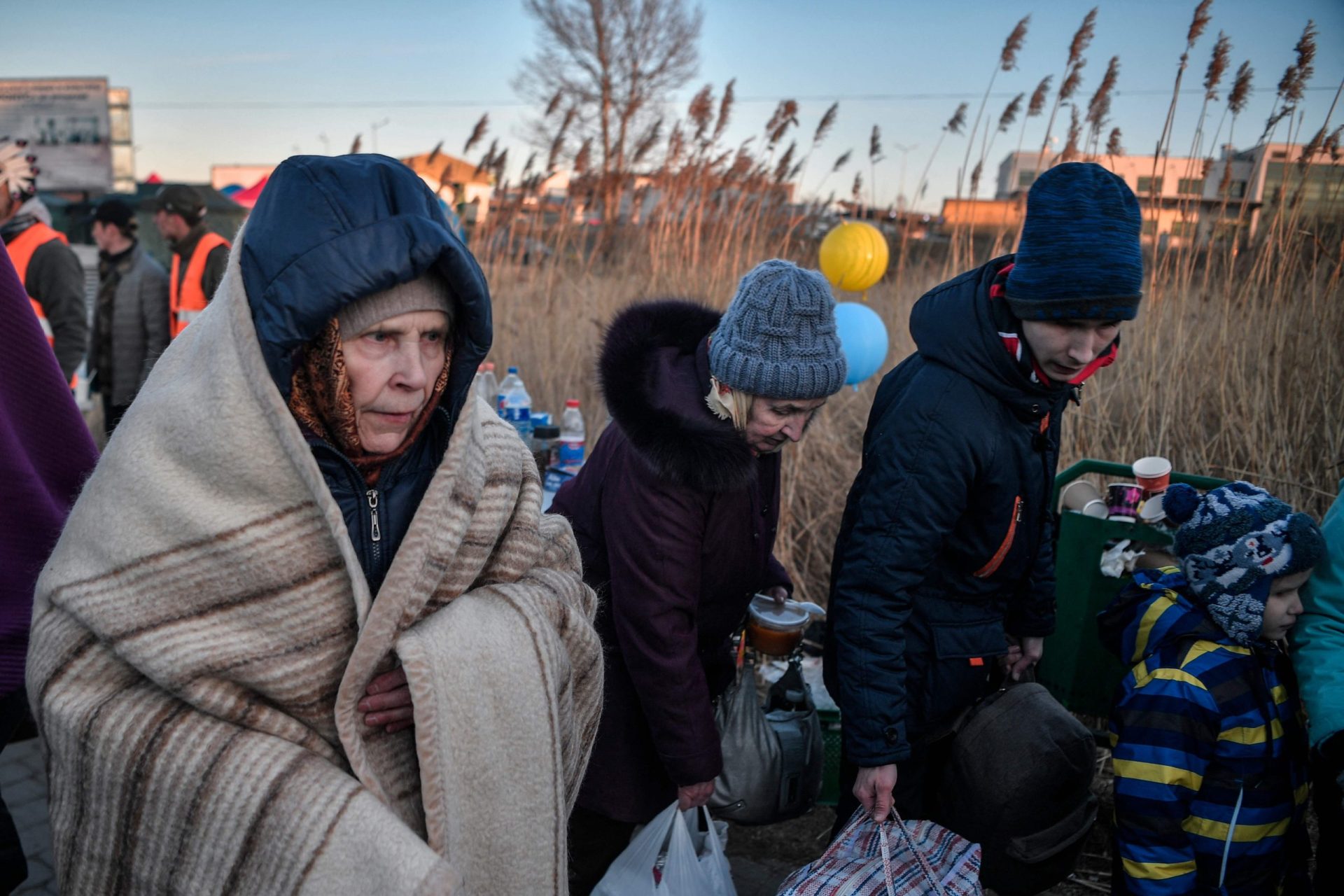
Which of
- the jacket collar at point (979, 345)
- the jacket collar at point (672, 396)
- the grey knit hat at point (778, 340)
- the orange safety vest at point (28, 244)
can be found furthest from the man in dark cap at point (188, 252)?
the jacket collar at point (979, 345)

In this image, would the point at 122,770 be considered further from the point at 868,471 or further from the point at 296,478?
the point at 868,471

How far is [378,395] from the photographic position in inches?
55.2

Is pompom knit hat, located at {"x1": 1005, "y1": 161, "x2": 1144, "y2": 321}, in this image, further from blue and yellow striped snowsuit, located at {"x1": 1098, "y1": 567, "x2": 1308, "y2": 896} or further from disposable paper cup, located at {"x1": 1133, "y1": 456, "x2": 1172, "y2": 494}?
disposable paper cup, located at {"x1": 1133, "y1": 456, "x2": 1172, "y2": 494}

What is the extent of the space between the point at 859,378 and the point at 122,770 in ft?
12.8

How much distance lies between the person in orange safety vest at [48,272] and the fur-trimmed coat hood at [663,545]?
3649mm

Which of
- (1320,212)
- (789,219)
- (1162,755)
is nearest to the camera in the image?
(1162,755)

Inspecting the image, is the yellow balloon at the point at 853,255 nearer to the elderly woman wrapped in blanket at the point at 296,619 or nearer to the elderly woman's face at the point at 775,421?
the elderly woman's face at the point at 775,421

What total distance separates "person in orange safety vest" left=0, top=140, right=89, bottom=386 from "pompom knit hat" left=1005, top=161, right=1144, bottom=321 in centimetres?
455

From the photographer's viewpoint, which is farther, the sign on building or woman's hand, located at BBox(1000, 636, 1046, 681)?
the sign on building

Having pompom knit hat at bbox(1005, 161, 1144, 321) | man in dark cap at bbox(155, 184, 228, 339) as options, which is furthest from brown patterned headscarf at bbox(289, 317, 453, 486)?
man in dark cap at bbox(155, 184, 228, 339)

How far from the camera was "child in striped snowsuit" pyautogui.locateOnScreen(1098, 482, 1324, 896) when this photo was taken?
1.88m

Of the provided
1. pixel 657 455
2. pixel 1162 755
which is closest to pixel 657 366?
pixel 657 455

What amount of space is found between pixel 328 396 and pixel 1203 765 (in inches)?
77.5

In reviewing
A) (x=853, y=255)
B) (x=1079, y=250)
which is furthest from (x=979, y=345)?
(x=853, y=255)
